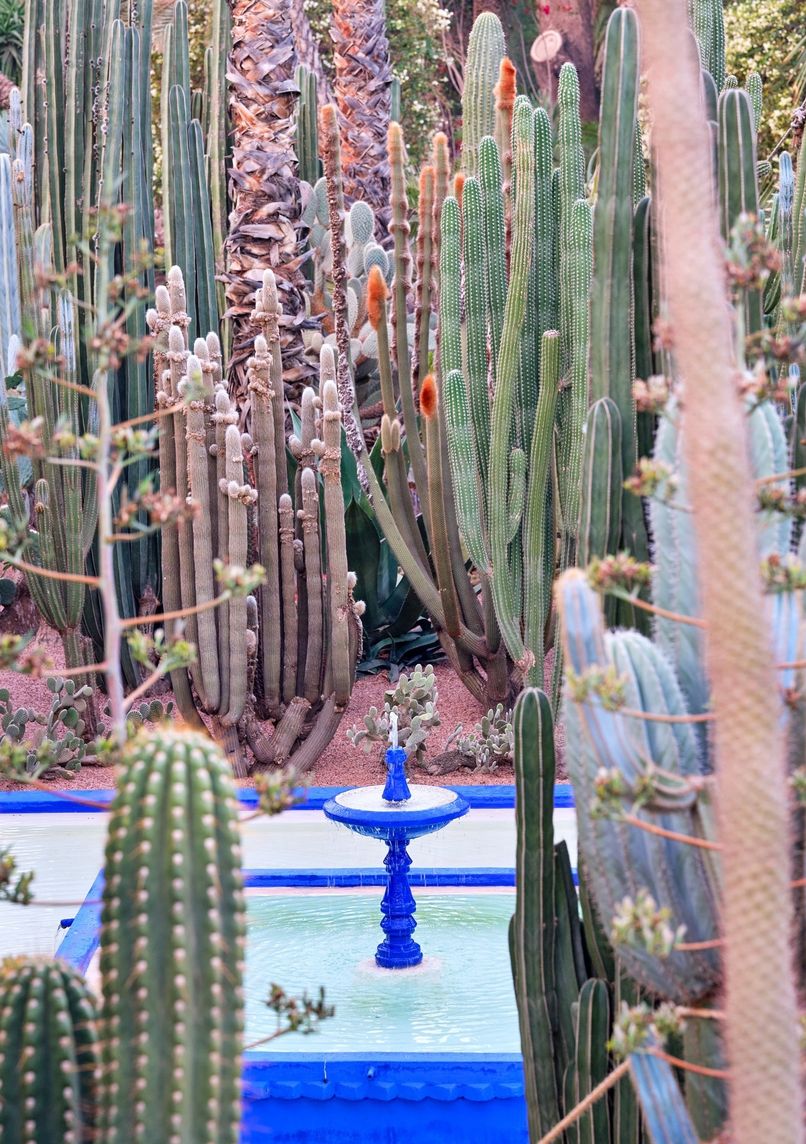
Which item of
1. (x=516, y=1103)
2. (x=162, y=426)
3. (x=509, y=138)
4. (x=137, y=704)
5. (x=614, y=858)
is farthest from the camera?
(x=137, y=704)

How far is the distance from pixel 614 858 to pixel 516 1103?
1.46 m

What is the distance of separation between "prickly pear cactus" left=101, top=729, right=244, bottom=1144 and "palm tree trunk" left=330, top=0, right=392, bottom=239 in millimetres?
7746

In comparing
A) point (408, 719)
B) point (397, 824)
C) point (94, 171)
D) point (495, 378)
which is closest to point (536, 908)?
point (397, 824)

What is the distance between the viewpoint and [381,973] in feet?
11.9

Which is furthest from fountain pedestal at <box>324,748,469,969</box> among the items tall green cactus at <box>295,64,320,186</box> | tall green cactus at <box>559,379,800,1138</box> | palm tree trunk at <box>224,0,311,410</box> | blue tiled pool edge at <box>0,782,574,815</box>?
tall green cactus at <box>295,64,320,186</box>

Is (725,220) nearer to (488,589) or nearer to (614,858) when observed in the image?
(614,858)

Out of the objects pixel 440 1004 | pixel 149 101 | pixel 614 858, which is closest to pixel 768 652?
pixel 614 858

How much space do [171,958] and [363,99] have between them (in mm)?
8482

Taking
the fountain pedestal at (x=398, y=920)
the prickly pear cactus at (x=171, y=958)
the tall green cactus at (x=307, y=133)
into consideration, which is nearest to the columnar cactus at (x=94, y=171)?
the tall green cactus at (x=307, y=133)

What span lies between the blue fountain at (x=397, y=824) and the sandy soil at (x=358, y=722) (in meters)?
1.54

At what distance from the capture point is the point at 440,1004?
11.4ft

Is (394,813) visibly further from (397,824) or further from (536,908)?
(536,908)

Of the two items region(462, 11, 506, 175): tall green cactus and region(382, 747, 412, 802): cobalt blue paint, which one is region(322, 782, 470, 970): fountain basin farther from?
region(462, 11, 506, 175): tall green cactus

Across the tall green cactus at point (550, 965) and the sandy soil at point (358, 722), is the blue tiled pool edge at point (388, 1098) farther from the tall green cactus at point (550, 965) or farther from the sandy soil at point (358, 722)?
the sandy soil at point (358, 722)
